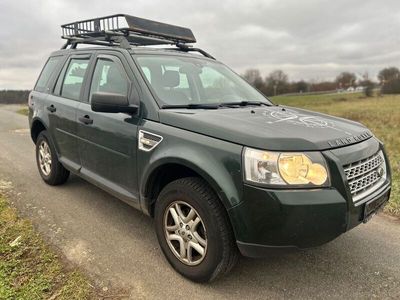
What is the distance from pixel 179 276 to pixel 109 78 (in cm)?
205

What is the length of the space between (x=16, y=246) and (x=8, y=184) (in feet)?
7.34

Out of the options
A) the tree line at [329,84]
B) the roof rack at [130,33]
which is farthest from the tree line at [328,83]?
the roof rack at [130,33]

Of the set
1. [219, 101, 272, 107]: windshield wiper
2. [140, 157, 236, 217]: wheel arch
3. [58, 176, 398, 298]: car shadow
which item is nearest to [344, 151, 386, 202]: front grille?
[58, 176, 398, 298]: car shadow

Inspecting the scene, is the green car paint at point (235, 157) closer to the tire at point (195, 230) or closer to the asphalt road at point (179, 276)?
the tire at point (195, 230)

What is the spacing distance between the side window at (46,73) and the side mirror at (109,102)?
229cm

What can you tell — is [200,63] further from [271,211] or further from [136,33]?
[271,211]

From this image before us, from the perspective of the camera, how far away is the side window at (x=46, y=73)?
16.7ft

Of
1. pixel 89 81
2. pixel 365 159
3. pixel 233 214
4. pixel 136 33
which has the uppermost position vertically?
pixel 136 33

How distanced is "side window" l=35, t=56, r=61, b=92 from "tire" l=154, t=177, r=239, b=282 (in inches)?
118

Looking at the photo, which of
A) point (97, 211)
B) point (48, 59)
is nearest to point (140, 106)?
point (97, 211)

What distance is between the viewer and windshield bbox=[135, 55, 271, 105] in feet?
11.3

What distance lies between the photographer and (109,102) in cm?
309

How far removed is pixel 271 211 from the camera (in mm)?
2402

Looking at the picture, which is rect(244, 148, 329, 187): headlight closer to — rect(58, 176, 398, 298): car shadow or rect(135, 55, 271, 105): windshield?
rect(58, 176, 398, 298): car shadow
